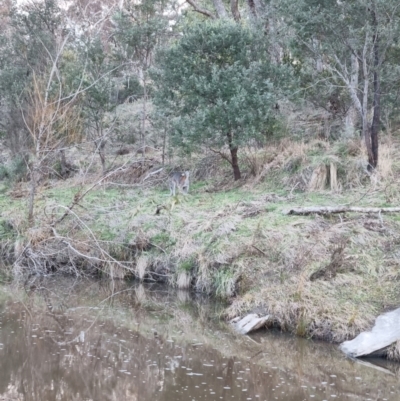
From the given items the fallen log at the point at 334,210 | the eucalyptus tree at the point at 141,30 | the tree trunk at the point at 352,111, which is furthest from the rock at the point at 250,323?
the eucalyptus tree at the point at 141,30

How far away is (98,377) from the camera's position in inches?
247

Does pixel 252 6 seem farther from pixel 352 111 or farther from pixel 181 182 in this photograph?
pixel 181 182

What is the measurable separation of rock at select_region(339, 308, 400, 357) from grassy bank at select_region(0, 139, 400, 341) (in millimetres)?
196

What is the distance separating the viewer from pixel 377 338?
697cm

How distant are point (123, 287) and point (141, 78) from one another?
367 inches

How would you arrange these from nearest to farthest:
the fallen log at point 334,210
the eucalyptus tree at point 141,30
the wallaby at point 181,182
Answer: the fallen log at point 334,210 → the wallaby at point 181,182 → the eucalyptus tree at point 141,30

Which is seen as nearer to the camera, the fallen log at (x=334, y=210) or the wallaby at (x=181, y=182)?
the fallen log at (x=334, y=210)

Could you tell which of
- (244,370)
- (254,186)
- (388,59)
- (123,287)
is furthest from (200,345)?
(388,59)

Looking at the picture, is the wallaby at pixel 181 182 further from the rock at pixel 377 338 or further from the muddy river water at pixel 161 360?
the rock at pixel 377 338

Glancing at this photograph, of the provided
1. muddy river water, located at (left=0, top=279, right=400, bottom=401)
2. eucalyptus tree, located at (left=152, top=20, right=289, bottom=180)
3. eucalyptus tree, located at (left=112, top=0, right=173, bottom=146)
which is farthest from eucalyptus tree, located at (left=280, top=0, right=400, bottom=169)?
muddy river water, located at (left=0, top=279, right=400, bottom=401)

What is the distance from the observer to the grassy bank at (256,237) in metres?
8.03

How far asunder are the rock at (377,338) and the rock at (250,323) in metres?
1.16

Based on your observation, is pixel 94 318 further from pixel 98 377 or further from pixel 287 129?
pixel 287 129

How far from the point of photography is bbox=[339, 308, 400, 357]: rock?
22.5 ft
